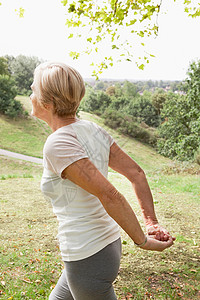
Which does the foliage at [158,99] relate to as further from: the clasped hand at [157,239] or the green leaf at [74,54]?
the clasped hand at [157,239]

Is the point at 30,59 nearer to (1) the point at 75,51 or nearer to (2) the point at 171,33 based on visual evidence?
(2) the point at 171,33

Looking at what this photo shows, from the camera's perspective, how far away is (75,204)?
2.11 ft

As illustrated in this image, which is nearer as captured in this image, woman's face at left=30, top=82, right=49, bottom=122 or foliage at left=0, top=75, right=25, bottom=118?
woman's face at left=30, top=82, right=49, bottom=122

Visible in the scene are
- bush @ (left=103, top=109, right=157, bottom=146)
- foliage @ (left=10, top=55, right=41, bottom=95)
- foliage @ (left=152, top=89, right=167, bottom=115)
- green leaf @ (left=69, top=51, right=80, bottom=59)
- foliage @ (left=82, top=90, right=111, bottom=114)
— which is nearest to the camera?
green leaf @ (left=69, top=51, right=80, bottom=59)

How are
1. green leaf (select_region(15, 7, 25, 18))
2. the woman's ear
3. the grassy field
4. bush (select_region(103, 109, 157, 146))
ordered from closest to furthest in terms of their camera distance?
the woman's ear < the grassy field < green leaf (select_region(15, 7, 25, 18)) < bush (select_region(103, 109, 157, 146))

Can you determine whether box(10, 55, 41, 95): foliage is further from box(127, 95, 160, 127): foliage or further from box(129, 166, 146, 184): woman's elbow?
box(129, 166, 146, 184): woman's elbow

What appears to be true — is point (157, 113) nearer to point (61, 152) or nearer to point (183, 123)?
point (183, 123)

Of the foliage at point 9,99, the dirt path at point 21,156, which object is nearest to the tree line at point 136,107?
the foliage at point 9,99

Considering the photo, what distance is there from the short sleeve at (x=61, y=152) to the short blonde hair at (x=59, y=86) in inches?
3.4

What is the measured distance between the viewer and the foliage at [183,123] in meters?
10.8

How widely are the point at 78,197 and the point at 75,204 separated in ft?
0.07

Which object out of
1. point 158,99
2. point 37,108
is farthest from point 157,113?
point 37,108

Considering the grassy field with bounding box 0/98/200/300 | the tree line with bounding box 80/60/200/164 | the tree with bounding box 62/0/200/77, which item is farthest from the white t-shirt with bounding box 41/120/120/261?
the tree line with bounding box 80/60/200/164

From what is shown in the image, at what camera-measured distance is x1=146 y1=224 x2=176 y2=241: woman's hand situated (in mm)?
757
